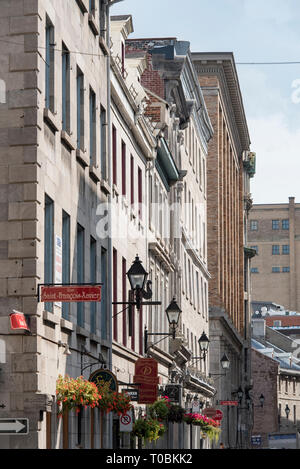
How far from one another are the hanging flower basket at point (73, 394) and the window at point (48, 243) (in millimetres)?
1562

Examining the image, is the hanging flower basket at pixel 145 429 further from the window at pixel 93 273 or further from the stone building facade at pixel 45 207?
the window at pixel 93 273

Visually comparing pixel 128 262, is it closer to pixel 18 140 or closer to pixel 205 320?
pixel 18 140

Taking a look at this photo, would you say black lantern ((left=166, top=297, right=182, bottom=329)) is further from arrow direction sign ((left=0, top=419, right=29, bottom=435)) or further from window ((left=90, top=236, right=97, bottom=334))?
arrow direction sign ((left=0, top=419, right=29, bottom=435))

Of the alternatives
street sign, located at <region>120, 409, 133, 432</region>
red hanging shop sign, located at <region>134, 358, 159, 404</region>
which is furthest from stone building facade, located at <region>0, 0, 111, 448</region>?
red hanging shop sign, located at <region>134, 358, 159, 404</region>

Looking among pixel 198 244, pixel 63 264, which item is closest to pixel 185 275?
pixel 198 244

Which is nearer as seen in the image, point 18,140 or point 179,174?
point 18,140

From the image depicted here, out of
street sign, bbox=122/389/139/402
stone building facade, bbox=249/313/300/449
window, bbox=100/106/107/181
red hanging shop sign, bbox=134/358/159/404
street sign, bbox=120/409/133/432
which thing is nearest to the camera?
street sign, bbox=120/409/133/432

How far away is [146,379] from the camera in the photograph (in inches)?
1405

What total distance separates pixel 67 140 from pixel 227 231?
7888cm

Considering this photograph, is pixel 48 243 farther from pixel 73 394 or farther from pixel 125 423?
pixel 125 423

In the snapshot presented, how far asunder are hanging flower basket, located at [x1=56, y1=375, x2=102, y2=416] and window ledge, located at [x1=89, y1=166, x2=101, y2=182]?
7.06 metres

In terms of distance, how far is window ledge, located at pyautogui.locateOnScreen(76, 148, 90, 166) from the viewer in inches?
1103

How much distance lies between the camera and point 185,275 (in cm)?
6594
